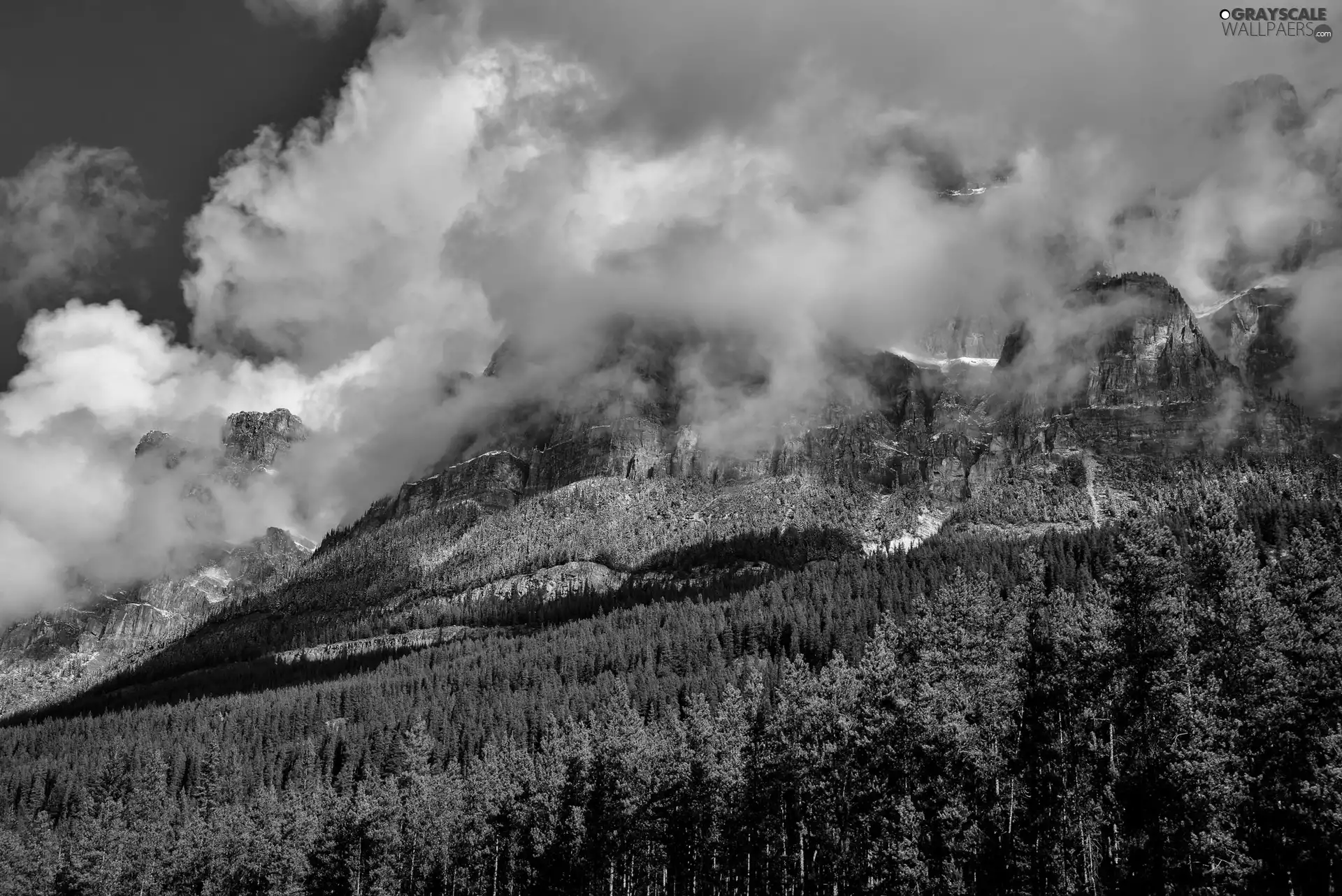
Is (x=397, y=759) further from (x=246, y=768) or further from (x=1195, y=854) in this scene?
(x=1195, y=854)

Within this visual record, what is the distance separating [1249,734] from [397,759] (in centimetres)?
13276

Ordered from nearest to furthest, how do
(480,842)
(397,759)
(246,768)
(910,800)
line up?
(910,800) < (480,842) < (397,759) < (246,768)

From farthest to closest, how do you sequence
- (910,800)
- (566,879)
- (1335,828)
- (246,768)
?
(246,768), (566,879), (910,800), (1335,828)

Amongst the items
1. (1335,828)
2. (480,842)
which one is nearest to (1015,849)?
(1335,828)

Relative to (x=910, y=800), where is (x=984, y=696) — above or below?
above

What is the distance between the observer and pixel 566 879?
8194 cm

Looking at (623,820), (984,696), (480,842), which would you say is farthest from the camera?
(480,842)

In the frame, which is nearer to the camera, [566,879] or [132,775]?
[566,879]

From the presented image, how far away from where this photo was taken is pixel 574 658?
7825 inches

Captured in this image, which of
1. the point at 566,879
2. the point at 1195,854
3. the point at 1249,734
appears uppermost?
the point at 1249,734

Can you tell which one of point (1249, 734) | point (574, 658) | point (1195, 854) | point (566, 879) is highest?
point (574, 658)

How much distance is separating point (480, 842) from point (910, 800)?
51956mm

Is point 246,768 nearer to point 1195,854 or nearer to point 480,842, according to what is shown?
point 480,842

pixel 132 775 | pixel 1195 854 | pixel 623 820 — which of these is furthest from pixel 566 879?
pixel 132 775
